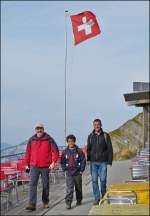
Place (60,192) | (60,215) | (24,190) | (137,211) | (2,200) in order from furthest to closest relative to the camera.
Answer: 1. (24,190)
2. (60,192)
3. (2,200)
4. (60,215)
5. (137,211)

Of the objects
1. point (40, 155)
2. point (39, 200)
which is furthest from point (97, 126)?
point (39, 200)

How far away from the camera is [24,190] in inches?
582

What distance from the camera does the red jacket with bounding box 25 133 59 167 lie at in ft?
33.7

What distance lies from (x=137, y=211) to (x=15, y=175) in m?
9.06

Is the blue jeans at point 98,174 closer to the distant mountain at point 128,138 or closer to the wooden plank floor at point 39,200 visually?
the wooden plank floor at point 39,200

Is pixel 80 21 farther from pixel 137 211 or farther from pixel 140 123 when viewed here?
pixel 140 123

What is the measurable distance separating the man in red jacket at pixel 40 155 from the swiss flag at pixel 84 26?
372cm

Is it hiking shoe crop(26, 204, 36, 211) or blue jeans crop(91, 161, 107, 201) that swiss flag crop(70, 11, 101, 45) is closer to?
blue jeans crop(91, 161, 107, 201)

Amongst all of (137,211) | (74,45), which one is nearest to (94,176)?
(74,45)

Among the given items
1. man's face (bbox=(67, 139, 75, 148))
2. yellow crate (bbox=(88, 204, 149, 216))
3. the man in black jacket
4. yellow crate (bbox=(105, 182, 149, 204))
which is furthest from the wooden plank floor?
yellow crate (bbox=(88, 204, 149, 216))

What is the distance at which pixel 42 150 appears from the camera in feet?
33.7

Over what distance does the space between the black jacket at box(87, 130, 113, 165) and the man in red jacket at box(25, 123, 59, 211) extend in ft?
2.47

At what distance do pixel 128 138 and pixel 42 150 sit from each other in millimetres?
18902

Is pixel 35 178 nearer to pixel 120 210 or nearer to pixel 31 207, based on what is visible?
pixel 31 207
